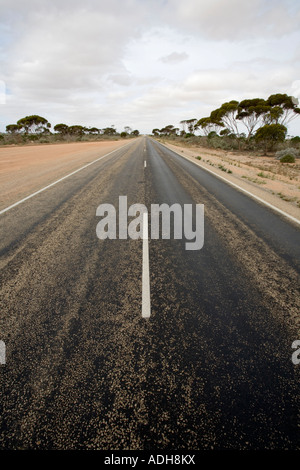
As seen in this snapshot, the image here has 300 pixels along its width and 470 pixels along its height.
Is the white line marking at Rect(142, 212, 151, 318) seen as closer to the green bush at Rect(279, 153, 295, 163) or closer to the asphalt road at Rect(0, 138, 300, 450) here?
the asphalt road at Rect(0, 138, 300, 450)

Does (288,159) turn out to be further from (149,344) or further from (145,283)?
(149,344)

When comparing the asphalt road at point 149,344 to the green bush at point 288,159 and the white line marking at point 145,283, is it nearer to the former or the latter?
the white line marking at point 145,283

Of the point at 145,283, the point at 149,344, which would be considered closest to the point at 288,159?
the point at 145,283

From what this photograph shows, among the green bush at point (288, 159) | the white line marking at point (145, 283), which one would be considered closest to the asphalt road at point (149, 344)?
the white line marking at point (145, 283)

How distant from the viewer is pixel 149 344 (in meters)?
2.34

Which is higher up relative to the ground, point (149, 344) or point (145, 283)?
point (145, 283)

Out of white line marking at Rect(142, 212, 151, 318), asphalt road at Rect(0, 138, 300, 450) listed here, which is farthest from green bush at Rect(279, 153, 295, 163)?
white line marking at Rect(142, 212, 151, 318)

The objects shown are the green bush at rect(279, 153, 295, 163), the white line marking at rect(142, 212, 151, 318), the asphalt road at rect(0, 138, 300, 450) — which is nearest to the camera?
the asphalt road at rect(0, 138, 300, 450)

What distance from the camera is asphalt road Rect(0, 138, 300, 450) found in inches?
67.4

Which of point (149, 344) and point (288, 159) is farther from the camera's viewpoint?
point (288, 159)
